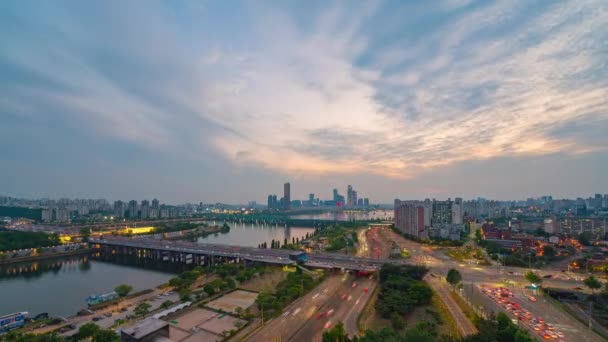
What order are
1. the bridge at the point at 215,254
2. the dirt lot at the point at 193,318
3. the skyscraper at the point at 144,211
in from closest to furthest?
1. the dirt lot at the point at 193,318
2. the bridge at the point at 215,254
3. the skyscraper at the point at 144,211

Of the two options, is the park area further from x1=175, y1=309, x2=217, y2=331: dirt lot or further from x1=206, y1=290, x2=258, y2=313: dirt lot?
x1=206, y1=290, x2=258, y2=313: dirt lot

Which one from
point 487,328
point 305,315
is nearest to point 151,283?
point 305,315

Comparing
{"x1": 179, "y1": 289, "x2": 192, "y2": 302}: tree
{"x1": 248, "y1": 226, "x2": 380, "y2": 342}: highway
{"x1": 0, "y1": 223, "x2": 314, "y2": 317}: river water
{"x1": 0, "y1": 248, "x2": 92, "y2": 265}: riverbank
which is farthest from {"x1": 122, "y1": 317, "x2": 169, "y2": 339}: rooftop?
{"x1": 0, "y1": 248, "x2": 92, "y2": 265}: riverbank

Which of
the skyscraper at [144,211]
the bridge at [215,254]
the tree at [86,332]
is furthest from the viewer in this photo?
the skyscraper at [144,211]

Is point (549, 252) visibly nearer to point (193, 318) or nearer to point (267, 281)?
point (267, 281)

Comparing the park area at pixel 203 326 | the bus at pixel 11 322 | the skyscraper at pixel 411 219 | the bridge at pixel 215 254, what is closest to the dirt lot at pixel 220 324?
the park area at pixel 203 326

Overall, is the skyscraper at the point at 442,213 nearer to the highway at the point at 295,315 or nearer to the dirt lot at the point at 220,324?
the highway at the point at 295,315

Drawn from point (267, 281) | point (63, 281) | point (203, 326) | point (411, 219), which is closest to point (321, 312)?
point (203, 326)
